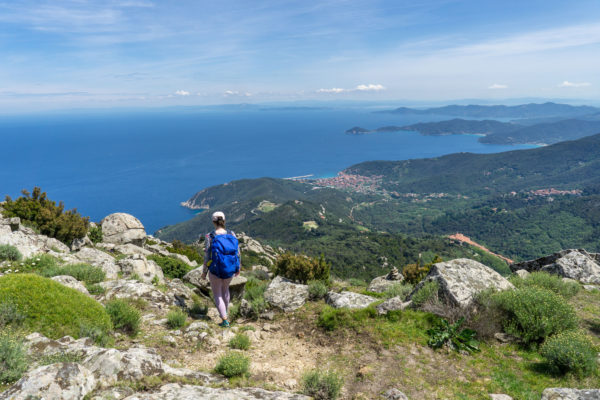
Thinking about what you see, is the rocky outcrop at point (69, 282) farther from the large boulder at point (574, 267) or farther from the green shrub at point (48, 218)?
the large boulder at point (574, 267)

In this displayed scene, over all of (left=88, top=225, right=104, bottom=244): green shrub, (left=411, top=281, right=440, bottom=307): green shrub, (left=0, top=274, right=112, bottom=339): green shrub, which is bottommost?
(left=88, top=225, right=104, bottom=244): green shrub

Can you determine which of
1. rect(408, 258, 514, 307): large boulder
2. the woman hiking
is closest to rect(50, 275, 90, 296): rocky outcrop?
the woman hiking

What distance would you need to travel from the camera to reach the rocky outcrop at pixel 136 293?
8086mm

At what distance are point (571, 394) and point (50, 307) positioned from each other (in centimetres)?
821

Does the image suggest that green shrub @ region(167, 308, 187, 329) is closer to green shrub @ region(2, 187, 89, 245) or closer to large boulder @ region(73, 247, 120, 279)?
large boulder @ region(73, 247, 120, 279)

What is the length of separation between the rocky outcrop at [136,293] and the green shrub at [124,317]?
1.61m

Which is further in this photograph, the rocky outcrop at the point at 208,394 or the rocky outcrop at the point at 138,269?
the rocky outcrop at the point at 138,269

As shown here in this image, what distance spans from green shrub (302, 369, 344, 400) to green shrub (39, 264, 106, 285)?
754cm

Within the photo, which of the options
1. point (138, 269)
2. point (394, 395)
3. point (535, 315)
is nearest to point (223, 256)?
point (394, 395)

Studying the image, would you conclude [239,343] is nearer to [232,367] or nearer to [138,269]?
[232,367]

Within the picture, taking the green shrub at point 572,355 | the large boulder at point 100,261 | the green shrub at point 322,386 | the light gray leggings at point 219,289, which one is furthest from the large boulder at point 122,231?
the green shrub at point 572,355

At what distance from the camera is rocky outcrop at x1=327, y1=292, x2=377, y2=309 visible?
8008 mm

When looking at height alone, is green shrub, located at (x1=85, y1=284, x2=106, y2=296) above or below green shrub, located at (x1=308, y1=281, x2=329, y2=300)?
above

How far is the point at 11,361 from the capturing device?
3.69m
